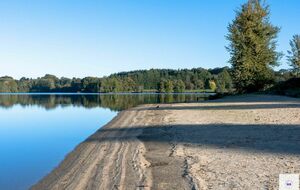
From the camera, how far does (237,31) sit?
56.8m

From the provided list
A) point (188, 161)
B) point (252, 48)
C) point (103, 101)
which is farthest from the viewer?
point (103, 101)

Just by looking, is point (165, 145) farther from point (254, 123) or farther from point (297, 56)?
point (297, 56)

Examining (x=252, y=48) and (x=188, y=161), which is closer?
(x=188, y=161)

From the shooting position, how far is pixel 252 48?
2180 inches

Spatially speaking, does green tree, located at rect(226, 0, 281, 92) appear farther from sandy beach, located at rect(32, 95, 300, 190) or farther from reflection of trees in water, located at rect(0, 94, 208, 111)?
sandy beach, located at rect(32, 95, 300, 190)

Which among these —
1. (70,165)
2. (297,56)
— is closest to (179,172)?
(70,165)

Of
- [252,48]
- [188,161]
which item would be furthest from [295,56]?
[188,161]

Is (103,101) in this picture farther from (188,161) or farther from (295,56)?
(188,161)

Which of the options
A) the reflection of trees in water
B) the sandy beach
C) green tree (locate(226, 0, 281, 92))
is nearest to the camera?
the sandy beach

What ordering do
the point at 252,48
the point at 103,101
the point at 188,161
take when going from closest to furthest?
the point at 188,161 → the point at 252,48 → the point at 103,101

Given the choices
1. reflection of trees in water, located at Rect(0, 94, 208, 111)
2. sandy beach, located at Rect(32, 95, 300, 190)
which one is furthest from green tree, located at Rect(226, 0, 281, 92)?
sandy beach, located at Rect(32, 95, 300, 190)

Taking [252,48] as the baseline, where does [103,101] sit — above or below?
below

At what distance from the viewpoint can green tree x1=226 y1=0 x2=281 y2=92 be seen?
54.8 metres

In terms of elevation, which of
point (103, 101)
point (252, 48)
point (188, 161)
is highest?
point (252, 48)
